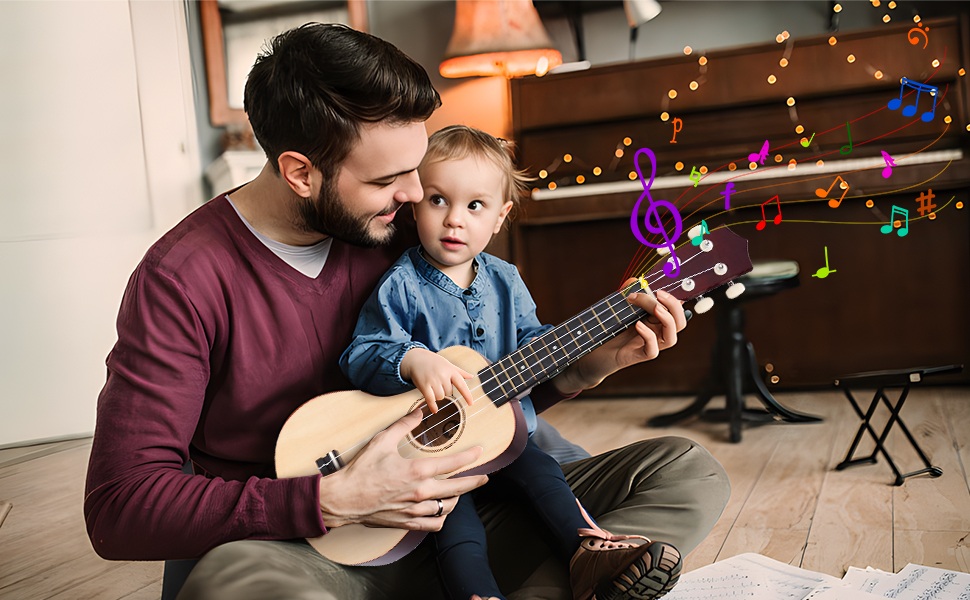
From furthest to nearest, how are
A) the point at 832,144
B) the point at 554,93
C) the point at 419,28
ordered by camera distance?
the point at 419,28 < the point at 554,93 < the point at 832,144

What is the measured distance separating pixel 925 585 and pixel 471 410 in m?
0.91

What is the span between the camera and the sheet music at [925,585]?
1.29m

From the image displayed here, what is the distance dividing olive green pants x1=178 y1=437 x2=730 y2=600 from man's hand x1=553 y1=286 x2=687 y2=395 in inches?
6.3

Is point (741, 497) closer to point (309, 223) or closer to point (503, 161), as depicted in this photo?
point (503, 161)

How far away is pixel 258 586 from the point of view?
2.70ft

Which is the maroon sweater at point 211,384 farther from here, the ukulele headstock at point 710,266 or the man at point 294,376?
the ukulele headstock at point 710,266

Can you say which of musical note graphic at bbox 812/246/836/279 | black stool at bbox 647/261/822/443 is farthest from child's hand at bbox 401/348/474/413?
musical note graphic at bbox 812/246/836/279

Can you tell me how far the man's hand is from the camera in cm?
109

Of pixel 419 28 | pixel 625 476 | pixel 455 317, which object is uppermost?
pixel 419 28

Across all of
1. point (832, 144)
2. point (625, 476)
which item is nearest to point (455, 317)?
point (625, 476)

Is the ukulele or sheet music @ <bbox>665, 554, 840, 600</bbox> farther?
sheet music @ <bbox>665, 554, 840, 600</bbox>

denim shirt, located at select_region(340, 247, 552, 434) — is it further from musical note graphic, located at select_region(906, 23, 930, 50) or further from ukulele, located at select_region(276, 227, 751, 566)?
musical note graphic, located at select_region(906, 23, 930, 50)

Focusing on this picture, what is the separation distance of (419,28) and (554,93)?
0.87m

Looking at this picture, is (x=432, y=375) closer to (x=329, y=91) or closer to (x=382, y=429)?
(x=382, y=429)
